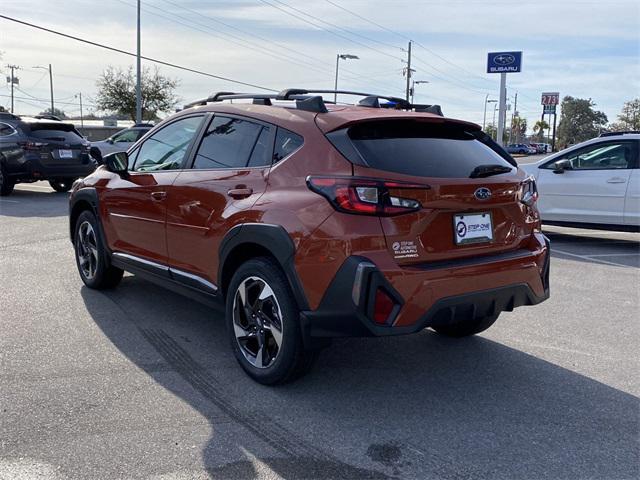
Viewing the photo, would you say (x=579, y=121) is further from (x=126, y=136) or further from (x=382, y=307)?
(x=382, y=307)

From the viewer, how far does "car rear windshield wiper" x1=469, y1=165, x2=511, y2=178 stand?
376 cm

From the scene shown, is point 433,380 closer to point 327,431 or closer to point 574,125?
point 327,431

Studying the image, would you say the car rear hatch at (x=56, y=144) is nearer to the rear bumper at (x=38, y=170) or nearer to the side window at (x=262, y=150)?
the rear bumper at (x=38, y=170)

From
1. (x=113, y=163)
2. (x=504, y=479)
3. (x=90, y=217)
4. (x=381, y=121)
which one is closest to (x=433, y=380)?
(x=504, y=479)

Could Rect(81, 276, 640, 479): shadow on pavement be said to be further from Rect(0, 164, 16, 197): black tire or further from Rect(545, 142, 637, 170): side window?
Rect(0, 164, 16, 197): black tire

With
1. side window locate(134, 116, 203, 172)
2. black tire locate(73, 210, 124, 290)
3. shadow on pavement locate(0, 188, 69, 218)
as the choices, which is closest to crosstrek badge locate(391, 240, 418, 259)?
side window locate(134, 116, 203, 172)

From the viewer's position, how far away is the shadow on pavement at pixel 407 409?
3012mm

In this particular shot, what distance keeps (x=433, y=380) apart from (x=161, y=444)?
178 cm

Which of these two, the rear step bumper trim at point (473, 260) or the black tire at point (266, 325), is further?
the black tire at point (266, 325)

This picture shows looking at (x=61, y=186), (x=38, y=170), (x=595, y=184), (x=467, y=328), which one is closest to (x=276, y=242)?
(x=467, y=328)

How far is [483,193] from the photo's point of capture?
368cm

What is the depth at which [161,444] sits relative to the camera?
3.14 metres

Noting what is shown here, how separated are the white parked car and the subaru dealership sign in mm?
17722

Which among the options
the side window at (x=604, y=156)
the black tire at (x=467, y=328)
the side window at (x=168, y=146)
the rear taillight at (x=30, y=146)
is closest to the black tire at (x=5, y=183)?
the rear taillight at (x=30, y=146)
